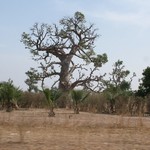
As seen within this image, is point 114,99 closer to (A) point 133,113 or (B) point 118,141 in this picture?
(A) point 133,113

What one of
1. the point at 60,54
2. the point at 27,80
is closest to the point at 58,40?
the point at 60,54

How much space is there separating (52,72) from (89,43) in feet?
16.1

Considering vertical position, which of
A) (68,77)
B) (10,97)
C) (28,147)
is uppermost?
(68,77)

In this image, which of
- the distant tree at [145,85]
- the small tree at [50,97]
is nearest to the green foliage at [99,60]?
the distant tree at [145,85]

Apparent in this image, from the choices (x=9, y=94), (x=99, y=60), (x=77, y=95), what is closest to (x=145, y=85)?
(x=77, y=95)

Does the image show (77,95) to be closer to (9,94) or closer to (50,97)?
(50,97)

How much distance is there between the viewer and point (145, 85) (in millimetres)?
34219

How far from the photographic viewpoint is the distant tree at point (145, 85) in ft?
111

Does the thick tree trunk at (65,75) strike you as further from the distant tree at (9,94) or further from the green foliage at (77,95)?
the green foliage at (77,95)

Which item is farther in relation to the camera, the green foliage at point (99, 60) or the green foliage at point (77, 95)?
the green foliage at point (99, 60)

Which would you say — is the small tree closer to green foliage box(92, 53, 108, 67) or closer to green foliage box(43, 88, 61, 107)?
green foliage box(43, 88, 61, 107)

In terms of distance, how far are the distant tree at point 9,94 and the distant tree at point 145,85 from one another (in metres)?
10.4

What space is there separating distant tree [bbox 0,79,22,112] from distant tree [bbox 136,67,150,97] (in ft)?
34.0

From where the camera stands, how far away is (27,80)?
166 feet
